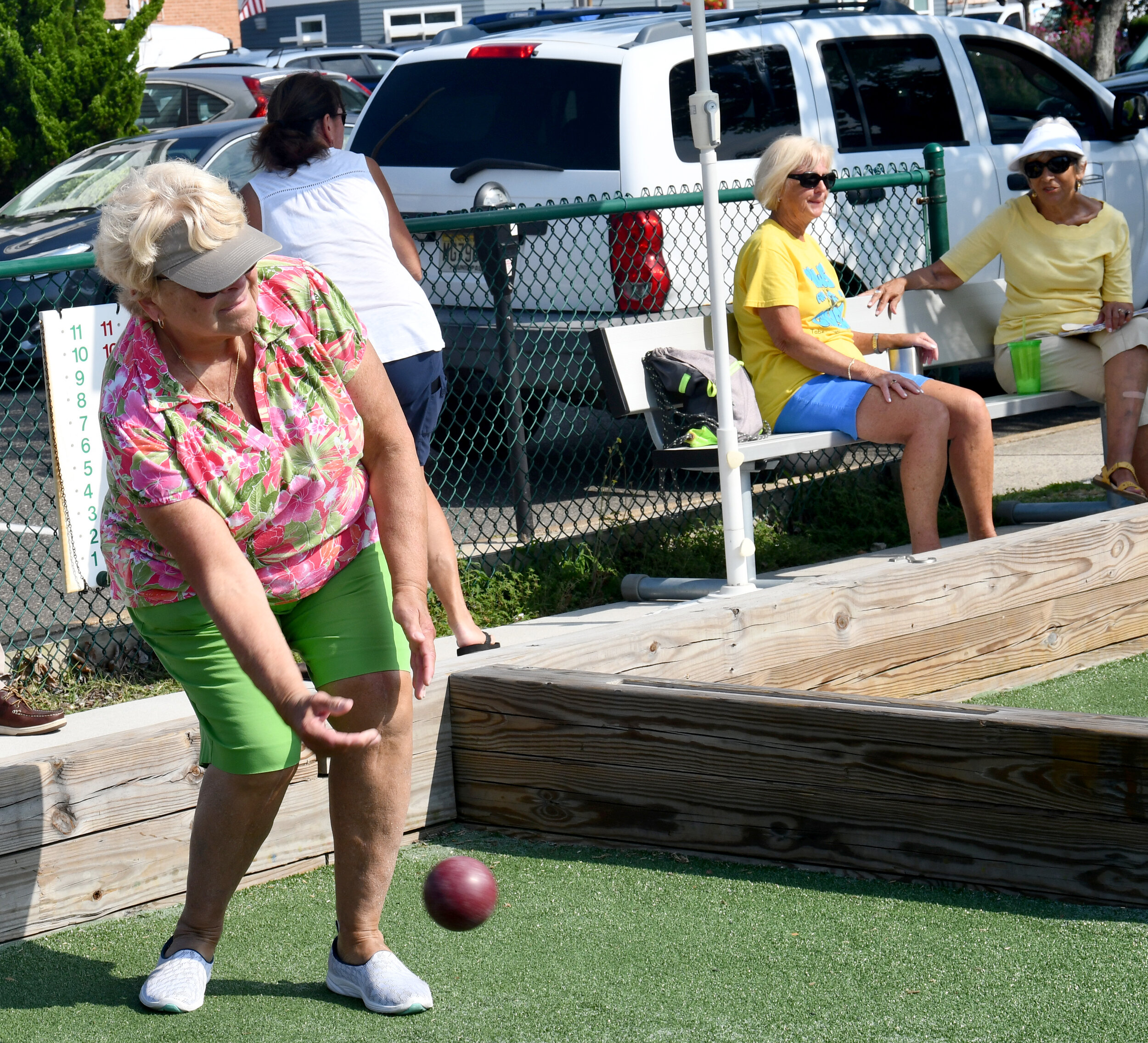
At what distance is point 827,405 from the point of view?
18.4 ft

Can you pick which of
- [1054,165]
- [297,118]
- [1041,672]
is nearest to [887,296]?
[1054,165]

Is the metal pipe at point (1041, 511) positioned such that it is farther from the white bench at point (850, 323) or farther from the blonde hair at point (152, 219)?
the blonde hair at point (152, 219)

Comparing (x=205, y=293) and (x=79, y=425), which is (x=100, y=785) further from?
(x=79, y=425)

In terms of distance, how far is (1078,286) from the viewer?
6.41m

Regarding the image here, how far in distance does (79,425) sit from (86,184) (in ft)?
22.6

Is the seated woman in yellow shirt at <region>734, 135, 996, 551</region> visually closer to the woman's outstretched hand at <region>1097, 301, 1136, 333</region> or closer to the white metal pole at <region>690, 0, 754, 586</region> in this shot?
the white metal pole at <region>690, 0, 754, 586</region>

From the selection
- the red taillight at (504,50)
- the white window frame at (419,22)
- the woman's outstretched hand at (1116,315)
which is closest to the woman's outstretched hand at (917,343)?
the woman's outstretched hand at (1116,315)

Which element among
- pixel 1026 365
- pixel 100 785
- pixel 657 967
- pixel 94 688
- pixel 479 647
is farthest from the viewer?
pixel 1026 365

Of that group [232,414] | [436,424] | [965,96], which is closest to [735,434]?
[436,424]

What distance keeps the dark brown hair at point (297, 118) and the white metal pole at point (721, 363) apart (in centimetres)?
117

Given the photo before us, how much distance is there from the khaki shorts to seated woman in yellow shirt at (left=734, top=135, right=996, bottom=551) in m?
0.86

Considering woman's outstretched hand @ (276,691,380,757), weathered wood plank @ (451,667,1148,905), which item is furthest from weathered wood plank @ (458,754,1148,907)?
woman's outstretched hand @ (276,691,380,757)

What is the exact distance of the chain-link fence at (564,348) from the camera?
604 centimetres

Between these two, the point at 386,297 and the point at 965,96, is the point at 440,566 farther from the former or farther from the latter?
the point at 965,96
